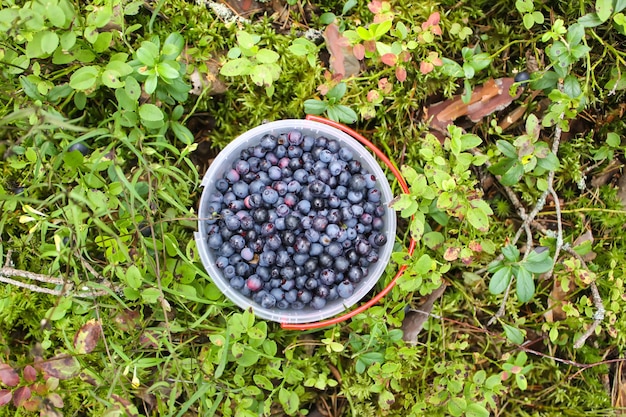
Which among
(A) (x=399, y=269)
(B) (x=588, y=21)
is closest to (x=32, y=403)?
(A) (x=399, y=269)

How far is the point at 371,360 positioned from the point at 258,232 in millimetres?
772

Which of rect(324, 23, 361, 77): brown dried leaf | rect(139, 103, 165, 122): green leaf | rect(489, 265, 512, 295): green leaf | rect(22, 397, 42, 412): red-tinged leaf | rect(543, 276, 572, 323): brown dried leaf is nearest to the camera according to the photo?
rect(22, 397, 42, 412): red-tinged leaf

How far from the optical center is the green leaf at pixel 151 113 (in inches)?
87.4

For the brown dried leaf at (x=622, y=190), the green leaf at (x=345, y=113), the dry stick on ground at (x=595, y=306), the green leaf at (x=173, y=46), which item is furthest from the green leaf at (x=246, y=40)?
the brown dried leaf at (x=622, y=190)

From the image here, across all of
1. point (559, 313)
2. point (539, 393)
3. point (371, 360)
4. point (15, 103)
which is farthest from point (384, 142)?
Answer: point (15, 103)

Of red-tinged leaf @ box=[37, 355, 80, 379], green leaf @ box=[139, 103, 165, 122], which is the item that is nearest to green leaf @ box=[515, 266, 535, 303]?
green leaf @ box=[139, 103, 165, 122]

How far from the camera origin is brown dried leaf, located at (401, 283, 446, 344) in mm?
2587

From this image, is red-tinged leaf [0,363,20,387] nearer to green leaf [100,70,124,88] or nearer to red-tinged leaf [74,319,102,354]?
red-tinged leaf [74,319,102,354]

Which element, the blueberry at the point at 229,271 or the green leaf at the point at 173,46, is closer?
the green leaf at the point at 173,46

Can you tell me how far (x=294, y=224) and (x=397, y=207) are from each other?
0.47 m

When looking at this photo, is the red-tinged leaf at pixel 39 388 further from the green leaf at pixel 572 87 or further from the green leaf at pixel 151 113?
the green leaf at pixel 572 87

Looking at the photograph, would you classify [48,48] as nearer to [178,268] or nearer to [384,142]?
[178,268]

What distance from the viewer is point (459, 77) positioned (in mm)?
2588

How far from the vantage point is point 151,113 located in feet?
7.29
